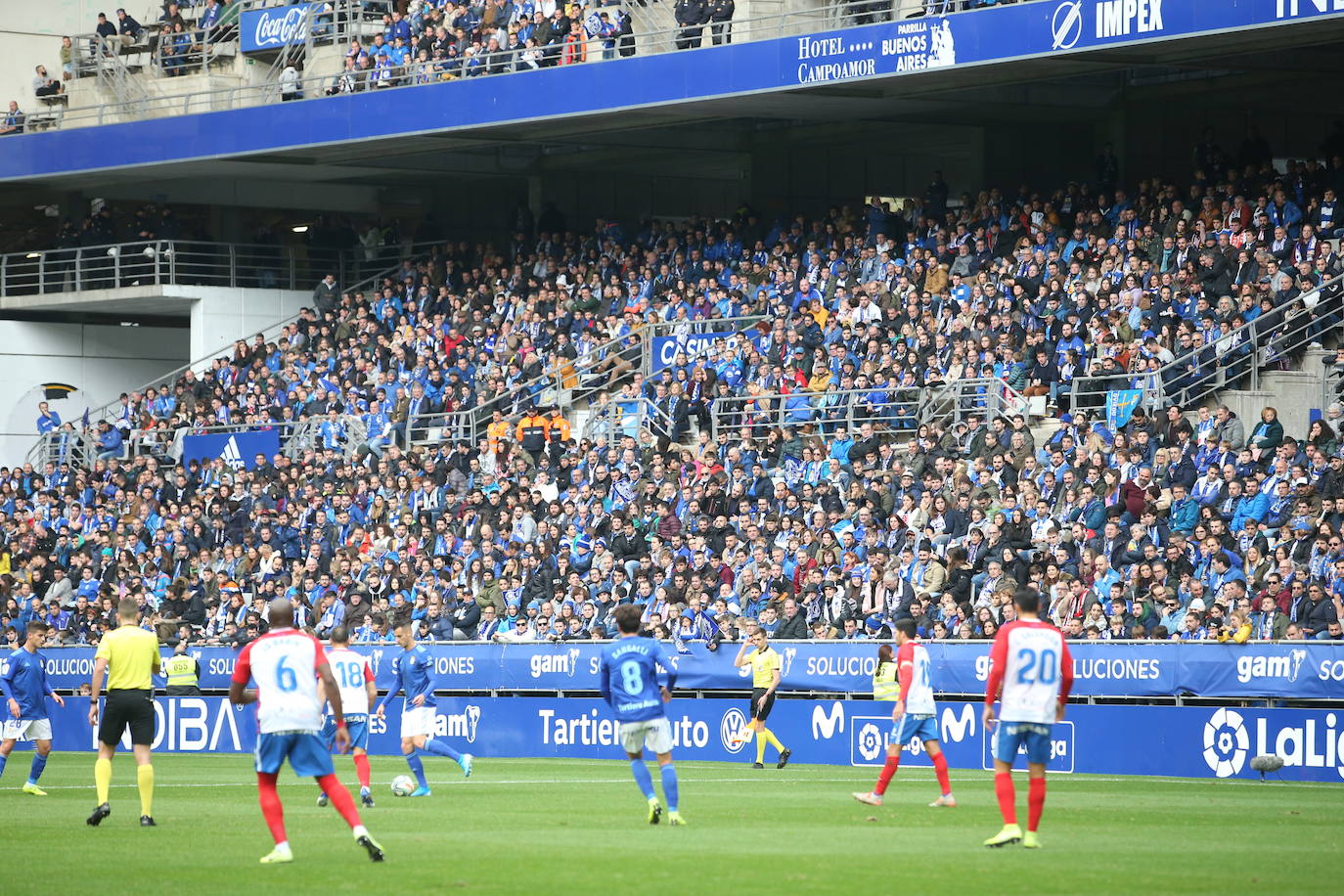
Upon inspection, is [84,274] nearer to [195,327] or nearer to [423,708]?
[195,327]

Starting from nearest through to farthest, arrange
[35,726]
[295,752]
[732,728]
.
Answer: [295,752], [35,726], [732,728]

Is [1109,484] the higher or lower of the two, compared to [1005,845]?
higher

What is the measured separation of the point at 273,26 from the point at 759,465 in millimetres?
19724

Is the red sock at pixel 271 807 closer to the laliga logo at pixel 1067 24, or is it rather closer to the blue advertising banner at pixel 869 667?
the blue advertising banner at pixel 869 667

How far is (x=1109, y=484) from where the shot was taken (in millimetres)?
27391

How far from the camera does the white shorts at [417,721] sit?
2137 cm

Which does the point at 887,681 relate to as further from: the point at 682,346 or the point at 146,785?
the point at 682,346

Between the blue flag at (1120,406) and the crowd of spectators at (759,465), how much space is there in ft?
0.72

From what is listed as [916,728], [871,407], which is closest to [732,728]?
[871,407]

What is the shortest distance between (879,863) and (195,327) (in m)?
36.1

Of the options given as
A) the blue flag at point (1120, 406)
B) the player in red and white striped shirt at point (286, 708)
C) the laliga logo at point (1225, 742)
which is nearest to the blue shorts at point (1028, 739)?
the player in red and white striped shirt at point (286, 708)

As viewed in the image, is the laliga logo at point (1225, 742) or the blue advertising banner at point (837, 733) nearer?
the blue advertising banner at point (837, 733)

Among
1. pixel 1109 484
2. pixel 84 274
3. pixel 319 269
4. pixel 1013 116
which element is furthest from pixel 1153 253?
pixel 84 274

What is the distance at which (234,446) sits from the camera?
42.5 m
